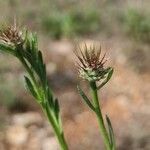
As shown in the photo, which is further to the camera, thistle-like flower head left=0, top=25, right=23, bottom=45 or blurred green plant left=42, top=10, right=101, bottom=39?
blurred green plant left=42, top=10, right=101, bottom=39

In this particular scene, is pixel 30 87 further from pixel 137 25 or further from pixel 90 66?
pixel 137 25

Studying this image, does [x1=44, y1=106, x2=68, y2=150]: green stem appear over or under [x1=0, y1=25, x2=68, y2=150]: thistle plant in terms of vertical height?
under

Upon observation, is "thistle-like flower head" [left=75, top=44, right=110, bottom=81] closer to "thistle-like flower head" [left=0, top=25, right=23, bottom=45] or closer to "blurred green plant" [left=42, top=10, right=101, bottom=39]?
"thistle-like flower head" [left=0, top=25, right=23, bottom=45]

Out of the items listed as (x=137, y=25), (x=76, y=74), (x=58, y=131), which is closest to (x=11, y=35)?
(x=58, y=131)

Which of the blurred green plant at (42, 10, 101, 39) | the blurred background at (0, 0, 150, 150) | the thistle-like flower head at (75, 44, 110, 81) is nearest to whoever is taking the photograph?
the thistle-like flower head at (75, 44, 110, 81)

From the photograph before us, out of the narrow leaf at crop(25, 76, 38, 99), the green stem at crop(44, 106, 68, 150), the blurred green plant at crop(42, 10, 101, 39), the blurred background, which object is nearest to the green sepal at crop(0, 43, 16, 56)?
the narrow leaf at crop(25, 76, 38, 99)

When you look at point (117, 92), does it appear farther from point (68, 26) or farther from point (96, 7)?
point (96, 7)

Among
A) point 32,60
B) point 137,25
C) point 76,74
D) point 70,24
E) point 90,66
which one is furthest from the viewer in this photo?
point 70,24
